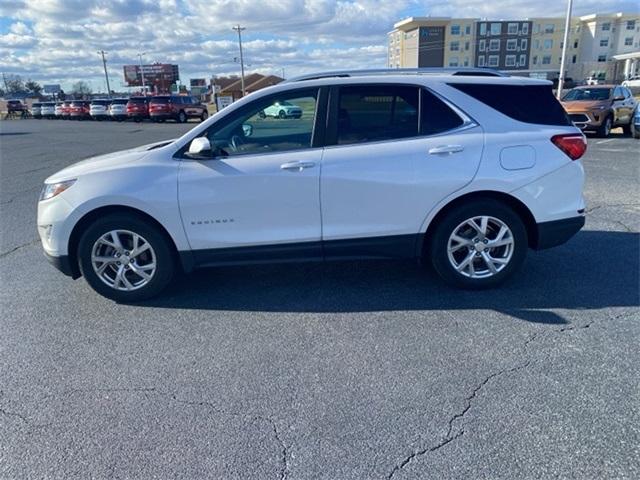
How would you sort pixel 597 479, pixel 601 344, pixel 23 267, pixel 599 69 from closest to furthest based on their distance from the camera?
pixel 597 479
pixel 601 344
pixel 23 267
pixel 599 69

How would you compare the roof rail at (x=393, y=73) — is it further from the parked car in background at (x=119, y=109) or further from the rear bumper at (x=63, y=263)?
the parked car in background at (x=119, y=109)

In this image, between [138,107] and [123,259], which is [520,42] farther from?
[123,259]

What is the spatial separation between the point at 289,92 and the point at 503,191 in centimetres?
200

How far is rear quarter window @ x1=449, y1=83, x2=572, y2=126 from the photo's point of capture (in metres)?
3.88


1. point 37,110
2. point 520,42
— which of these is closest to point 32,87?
point 37,110

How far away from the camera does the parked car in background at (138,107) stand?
32.7 meters

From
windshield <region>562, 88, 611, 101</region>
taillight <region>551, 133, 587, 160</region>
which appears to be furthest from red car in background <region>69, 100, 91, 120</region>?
taillight <region>551, 133, 587, 160</region>

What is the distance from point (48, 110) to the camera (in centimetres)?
4500

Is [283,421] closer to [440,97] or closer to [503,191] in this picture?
[503,191]

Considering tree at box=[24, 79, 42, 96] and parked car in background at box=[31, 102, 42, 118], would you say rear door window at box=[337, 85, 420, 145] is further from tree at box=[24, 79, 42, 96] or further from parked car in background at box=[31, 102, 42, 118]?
tree at box=[24, 79, 42, 96]

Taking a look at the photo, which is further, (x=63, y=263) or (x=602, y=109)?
(x=602, y=109)

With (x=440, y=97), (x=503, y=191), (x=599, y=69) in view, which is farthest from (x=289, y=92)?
(x=599, y=69)

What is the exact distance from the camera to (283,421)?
99.4 inches

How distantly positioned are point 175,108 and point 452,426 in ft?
103
